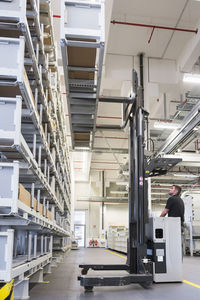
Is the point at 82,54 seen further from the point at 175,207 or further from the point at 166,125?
the point at 166,125

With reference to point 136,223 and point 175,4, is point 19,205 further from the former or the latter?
point 175,4

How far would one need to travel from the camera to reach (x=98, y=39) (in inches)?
167

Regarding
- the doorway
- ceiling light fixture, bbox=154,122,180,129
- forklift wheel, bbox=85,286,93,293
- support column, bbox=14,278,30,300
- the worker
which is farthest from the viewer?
the doorway

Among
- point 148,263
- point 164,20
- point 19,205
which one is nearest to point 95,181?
point 164,20

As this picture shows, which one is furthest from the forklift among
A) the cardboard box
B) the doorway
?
the doorway

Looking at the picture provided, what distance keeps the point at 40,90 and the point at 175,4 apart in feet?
21.2

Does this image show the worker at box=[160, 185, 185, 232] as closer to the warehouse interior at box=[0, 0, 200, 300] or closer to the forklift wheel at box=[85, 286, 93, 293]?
the warehouse interior at box=[0, 0, 200, 300]

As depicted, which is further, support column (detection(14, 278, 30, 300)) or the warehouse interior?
support column (detection(14, 278, 30, 300))

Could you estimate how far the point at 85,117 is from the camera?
645cm

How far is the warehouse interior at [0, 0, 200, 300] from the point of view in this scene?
331 cm

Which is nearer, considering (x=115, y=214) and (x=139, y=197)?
(x=139, y=197)

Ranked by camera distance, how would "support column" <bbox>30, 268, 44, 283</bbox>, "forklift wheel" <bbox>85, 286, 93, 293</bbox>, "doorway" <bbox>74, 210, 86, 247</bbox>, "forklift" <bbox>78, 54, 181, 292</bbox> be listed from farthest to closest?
"doorway" <bbox>74, 210, 86, 247</bbox> < "support column" <bbox>30, 268, 44, 283</bbox> < "forklift" <bbox>78, 54, 181, 292</bbox> < "forklift wheel" <bbox>85, 286, 93, 293</bbox>

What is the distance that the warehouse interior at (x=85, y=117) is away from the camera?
3314 mm

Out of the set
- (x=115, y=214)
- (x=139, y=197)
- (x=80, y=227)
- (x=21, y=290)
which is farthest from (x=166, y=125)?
(x=80, y=227)
